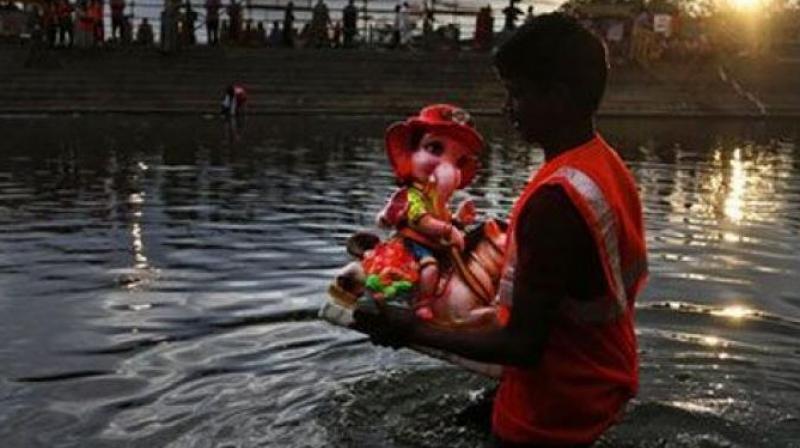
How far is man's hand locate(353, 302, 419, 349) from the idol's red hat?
1.75 meters

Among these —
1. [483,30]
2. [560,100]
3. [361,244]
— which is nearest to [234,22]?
[483,30]

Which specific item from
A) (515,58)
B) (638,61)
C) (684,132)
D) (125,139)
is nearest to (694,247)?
(515,58)

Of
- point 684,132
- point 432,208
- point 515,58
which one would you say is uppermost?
point 515,58

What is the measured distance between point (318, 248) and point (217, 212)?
2883mm

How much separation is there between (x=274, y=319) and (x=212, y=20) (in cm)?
2784

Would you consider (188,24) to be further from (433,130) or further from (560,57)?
(560,57)

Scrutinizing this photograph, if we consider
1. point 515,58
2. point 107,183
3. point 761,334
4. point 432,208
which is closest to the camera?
point 515,58

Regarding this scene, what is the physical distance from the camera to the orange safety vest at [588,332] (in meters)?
3.43

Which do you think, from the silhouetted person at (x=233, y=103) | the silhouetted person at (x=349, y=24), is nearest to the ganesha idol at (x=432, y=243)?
the silhouetted person at (x=233, y=103)

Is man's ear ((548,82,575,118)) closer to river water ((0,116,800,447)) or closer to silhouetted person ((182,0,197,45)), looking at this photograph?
river water ((0,116,800,447))

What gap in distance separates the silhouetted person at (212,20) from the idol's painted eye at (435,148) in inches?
1194

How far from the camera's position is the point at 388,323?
144 inches

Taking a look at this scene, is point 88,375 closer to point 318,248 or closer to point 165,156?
point 318,248

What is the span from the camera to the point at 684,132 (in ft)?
99.8
